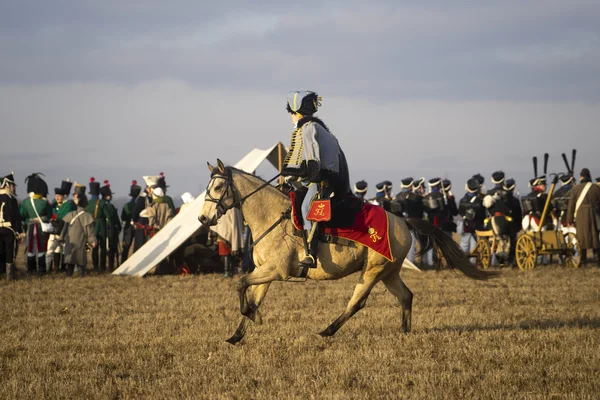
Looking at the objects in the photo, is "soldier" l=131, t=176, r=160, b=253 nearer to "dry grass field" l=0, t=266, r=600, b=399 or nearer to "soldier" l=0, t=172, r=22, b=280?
"soldier" l=0, t=172, r=22, b=280

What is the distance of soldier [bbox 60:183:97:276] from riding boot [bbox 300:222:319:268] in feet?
33.2

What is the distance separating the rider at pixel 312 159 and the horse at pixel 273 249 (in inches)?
8.2

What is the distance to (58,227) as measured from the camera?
57.9 feet

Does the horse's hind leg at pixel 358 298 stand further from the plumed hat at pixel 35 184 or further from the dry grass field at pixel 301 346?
the plumed hat at pixel 35 184

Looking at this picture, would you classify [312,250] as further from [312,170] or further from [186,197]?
[186,197]

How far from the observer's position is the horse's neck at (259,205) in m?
8.34

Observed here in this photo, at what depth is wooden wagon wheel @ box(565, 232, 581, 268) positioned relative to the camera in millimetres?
17922

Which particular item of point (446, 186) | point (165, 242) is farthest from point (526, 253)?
point (165, 242)

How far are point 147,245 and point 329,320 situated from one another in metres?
7.79

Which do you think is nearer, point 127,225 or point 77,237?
point 77,237

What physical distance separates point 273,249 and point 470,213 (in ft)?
39.3

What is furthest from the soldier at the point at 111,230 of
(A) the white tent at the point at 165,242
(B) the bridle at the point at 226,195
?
(B) the bridle at the point at 226,195

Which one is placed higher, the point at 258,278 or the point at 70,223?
the point at 70,223

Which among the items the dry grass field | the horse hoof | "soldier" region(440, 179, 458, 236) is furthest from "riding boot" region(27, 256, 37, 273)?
the horse hoof
